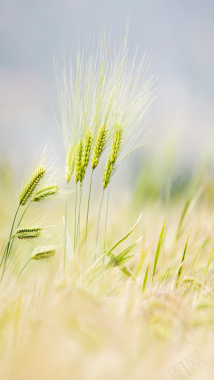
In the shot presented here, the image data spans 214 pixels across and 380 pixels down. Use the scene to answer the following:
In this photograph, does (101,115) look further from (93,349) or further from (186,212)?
(93,349)

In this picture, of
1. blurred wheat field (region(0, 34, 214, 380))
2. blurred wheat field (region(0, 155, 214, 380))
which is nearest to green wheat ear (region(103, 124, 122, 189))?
blurred wheat field (region(0, 34, 214, 380))

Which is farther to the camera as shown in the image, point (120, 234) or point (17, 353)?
point (120, 234)

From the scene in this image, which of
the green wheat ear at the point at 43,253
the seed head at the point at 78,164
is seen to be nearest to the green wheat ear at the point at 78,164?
the seed head at the point at 78,164

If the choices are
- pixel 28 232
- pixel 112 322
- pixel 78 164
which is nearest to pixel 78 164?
pixel 78 164

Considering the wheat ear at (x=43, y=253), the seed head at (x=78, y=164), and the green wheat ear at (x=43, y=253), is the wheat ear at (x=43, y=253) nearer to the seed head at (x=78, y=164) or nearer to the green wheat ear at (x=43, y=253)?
the green wheat ear at (x=43, y=253)

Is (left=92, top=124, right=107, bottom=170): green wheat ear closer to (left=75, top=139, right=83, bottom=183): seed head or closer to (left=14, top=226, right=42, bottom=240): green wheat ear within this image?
(left=75, top=139, right=83, bottom=183): seed head

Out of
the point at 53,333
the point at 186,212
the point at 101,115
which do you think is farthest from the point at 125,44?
the point at 53,333

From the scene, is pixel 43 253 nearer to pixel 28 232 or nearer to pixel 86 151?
pixel 28 232
